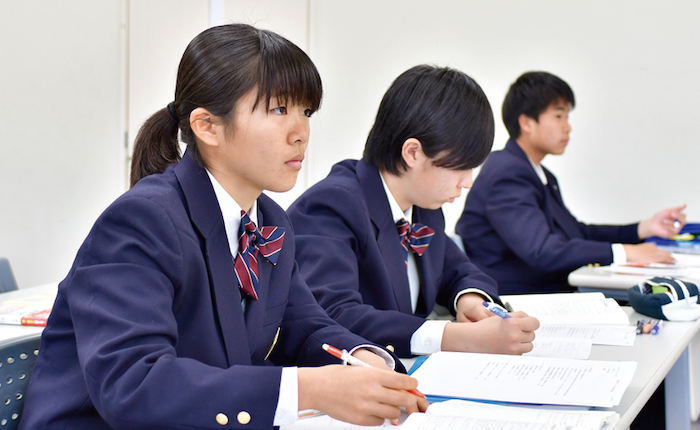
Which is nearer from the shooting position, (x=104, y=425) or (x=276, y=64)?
(x=104, y=425)

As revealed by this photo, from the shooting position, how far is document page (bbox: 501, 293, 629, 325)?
167cm

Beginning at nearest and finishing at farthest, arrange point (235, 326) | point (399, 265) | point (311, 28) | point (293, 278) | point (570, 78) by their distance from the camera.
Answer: point (235, 326)
point (293, 278)
point (399, 265)
point (570, 78)
point (311, 28)

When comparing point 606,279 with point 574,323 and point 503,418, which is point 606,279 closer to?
point 574,323

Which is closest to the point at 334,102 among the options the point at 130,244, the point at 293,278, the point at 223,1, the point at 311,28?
the point at 311,28

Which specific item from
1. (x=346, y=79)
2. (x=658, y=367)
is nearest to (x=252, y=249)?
(x=658, y=367)

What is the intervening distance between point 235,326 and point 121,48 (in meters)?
2.81

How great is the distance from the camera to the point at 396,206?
1.76 meters

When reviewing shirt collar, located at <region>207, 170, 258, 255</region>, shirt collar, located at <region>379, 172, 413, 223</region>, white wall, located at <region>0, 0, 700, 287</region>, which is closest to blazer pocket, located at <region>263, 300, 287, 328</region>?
shirt collar, located at <region>207, 170, 258, 255</region>

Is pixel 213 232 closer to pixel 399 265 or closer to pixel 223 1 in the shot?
pixel 399 265

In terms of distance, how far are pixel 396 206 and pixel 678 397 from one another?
3.36 ft

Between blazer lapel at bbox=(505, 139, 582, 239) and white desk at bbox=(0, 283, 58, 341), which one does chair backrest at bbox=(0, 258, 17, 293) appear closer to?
white desk at bbox=(0, 283, 58, 341)

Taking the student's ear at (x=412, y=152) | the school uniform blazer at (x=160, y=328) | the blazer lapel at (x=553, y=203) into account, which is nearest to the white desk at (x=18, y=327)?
the school uniform blazer at (x=160, y=328)

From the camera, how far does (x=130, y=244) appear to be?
92 cm

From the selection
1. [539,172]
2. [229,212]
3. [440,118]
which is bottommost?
[539,172]
